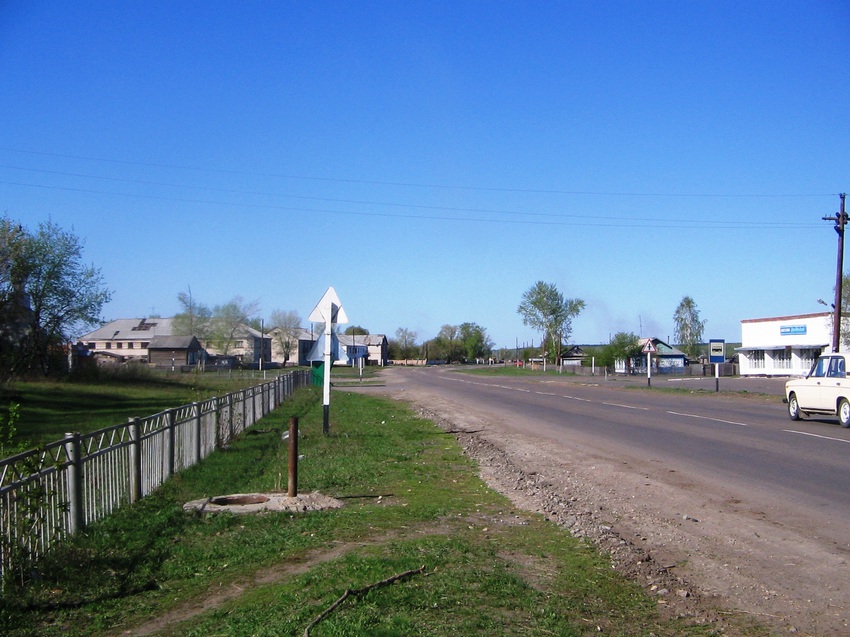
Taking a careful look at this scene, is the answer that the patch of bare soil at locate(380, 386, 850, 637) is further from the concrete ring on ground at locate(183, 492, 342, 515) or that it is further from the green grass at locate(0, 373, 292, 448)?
the green grass at locate(0, 373, 292, 448)

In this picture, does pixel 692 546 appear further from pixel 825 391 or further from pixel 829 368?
pixel 829 368

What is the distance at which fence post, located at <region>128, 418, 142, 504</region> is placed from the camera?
31.2 feet

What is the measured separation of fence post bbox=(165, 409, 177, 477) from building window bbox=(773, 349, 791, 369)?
214ft

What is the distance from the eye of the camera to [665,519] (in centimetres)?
873

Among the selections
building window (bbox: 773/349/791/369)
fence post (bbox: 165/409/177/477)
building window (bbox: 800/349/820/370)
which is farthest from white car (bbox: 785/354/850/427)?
building window (bbox: 773/349/791/369)

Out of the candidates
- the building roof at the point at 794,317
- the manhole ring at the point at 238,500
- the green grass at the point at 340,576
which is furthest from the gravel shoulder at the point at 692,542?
the building roof at the point at 794,317

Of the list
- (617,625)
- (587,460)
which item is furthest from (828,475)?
(617,625)

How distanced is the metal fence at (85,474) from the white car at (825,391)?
15.0 meters

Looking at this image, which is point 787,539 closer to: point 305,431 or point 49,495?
point 49,495

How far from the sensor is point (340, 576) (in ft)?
19.1

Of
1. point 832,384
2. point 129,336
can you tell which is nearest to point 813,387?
point 832,384

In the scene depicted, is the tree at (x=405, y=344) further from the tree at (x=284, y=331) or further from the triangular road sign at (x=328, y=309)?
the triangular road sign at (x=328, y=309)

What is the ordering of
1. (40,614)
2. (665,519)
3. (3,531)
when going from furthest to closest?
(665,519)
(3,531)
(40,614)

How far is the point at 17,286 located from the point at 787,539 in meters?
37.0
